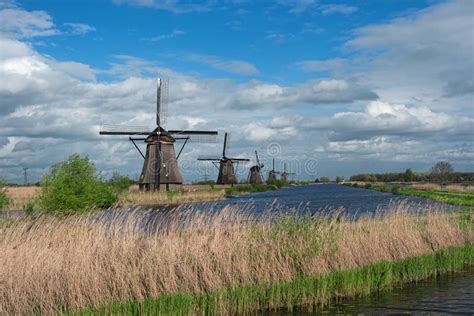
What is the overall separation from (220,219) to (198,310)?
2.15 metres

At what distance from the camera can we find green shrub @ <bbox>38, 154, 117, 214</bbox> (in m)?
23.4

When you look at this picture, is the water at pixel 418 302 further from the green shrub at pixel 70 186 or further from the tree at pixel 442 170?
the tree at pixel 442 170

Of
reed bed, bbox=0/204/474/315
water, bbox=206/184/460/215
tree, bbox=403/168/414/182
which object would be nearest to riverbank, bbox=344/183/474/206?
water, bbox=206/184/460/215

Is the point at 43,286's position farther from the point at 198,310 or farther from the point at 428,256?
the point at 428,256

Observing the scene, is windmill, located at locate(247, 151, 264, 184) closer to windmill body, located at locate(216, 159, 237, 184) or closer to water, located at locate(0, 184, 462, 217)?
windmill body, located at locate(216, 159, 237, 184)

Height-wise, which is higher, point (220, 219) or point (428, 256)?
point (220, 219)

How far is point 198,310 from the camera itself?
29.4 ft

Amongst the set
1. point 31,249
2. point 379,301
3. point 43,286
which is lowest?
point 379,301

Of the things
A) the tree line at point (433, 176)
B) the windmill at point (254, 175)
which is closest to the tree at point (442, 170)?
the tree line at point (433, 176)

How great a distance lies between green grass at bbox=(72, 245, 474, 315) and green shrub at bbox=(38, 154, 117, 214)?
14970mm

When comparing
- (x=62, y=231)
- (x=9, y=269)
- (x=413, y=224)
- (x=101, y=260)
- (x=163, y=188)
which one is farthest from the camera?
(x=163, y=188)

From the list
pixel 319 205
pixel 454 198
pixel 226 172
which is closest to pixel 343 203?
pixel 319 205

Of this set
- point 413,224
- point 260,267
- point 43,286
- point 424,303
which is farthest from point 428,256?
point 43,286

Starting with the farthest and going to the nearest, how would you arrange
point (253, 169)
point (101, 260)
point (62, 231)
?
point (253, 169), point (62, 231), point (101, 260)
